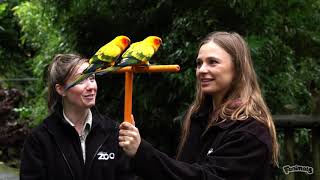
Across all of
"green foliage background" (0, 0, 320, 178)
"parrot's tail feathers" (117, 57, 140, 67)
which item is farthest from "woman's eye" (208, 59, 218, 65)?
"green foliage background" (0, 0, 320, 178)

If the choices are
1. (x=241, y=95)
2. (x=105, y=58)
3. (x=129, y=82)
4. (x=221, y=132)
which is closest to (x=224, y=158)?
(x=221, y=132)

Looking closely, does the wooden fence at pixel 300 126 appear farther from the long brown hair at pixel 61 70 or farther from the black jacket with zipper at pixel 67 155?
the long brown hair at pixel 61 70

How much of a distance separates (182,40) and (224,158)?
274cm

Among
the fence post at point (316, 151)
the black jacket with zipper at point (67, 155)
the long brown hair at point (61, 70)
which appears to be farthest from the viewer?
the fence post at point (316, 151)

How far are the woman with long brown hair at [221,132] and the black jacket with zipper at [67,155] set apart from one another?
22.5 inches

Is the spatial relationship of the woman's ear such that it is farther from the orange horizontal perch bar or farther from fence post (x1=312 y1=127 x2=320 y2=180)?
fence post (x1=312 y1=127 x2=320 y2=180)

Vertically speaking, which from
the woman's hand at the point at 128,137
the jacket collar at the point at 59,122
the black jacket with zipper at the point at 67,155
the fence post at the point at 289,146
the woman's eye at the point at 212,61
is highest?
the woman's eye at the point at 212,61

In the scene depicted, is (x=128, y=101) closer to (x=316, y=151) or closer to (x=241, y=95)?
(x=241, y=95)

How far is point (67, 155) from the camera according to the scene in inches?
98.4

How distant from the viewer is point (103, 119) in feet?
9.02

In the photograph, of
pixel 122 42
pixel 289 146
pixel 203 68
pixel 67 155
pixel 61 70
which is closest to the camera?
pixel 122 42

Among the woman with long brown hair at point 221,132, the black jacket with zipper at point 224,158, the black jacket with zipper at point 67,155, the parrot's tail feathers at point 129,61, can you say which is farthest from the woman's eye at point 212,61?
the black jacket with zipper at point 67,155

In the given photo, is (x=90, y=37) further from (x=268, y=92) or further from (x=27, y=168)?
(x=27, y=168)

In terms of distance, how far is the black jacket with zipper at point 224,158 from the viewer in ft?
5.62
